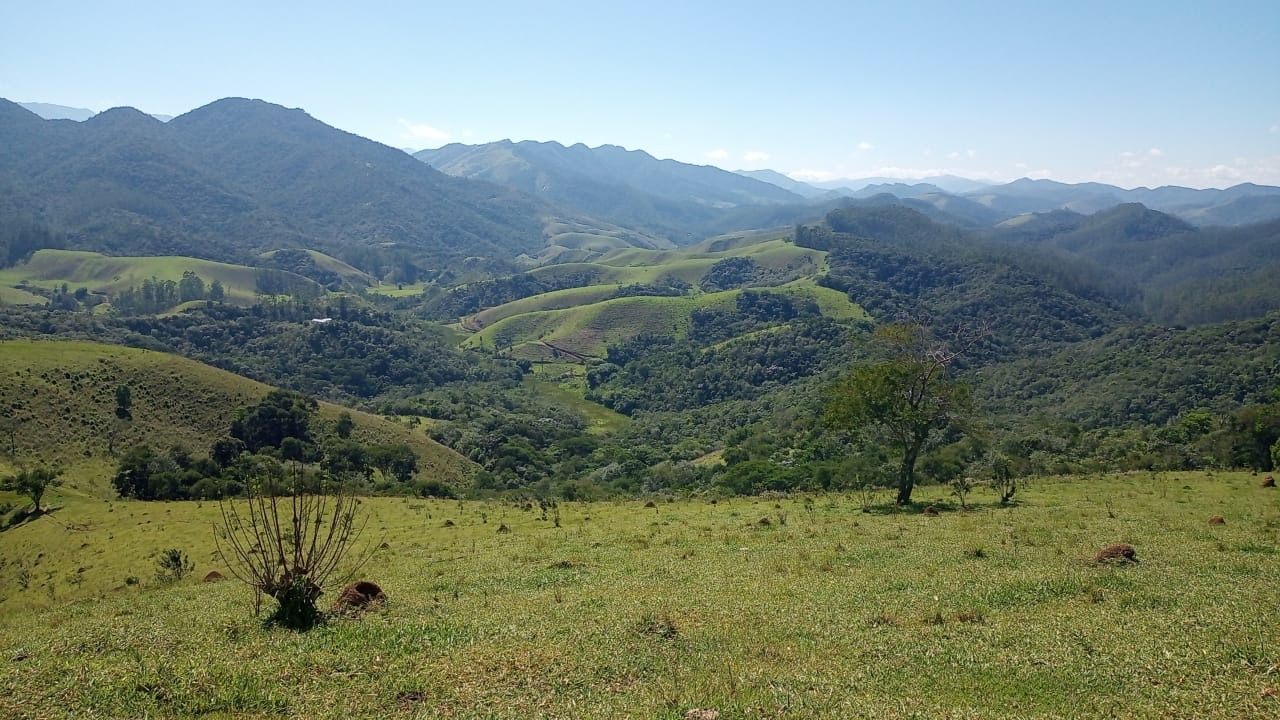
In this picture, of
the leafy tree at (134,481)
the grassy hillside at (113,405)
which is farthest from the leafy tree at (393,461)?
the leafy tree at (134,481)

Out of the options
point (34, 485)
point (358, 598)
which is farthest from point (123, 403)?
point (358, 598)

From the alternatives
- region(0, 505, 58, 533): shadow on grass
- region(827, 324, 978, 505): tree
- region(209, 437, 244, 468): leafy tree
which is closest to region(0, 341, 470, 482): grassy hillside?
region(209, 437, 244, 468): leafy tree

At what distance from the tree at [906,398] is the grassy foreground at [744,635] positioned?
9.53 m

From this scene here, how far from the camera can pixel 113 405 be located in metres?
88.2

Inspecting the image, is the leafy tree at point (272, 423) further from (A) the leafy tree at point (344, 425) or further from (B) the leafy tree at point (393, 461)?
(B) the leafy tree at point (393, 461)

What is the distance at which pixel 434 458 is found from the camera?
109m

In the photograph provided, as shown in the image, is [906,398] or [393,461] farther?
[393,461]

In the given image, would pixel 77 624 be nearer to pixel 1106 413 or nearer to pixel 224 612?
pixel 224 612

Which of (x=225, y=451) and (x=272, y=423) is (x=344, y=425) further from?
(x=225, y=451)

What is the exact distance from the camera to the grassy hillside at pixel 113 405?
7806 centimetres

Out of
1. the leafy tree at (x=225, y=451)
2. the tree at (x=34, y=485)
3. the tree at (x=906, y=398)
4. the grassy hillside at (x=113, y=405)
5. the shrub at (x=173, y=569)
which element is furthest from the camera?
the leafy tree at (x=225, y=451)

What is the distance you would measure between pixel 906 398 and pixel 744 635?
27697 millimetres

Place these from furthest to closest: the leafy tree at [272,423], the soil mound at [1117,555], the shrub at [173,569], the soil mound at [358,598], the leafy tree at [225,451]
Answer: the leafy tree at [272,423], the leafy tree at [225,451], the shrub at [173,569], the soil mound at [1117,555], the soil mound at [358,598]

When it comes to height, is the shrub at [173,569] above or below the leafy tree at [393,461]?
above
